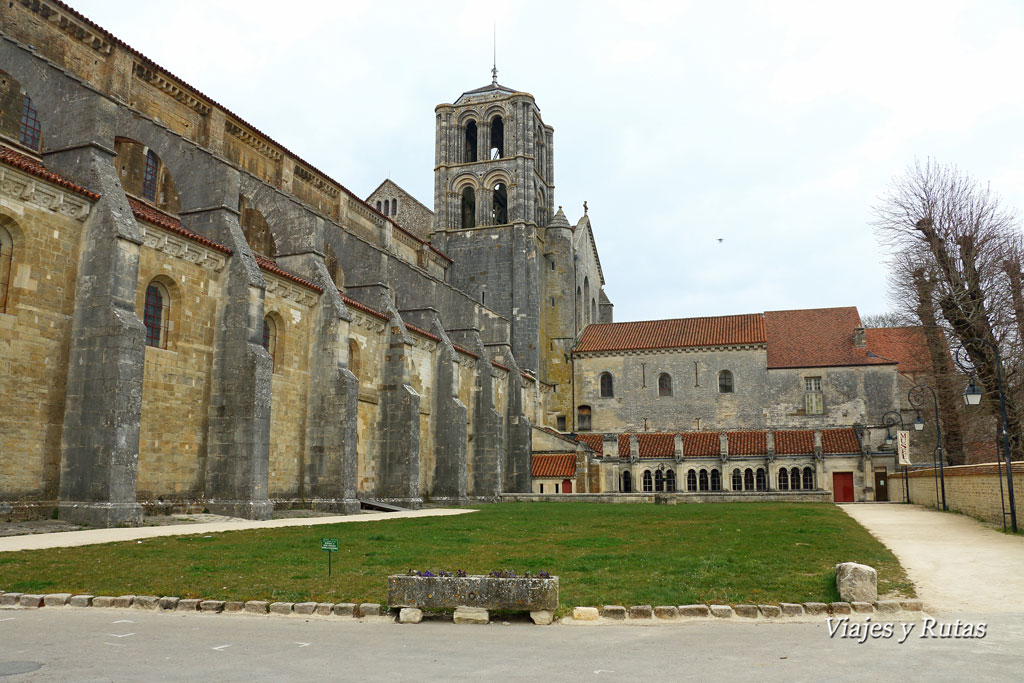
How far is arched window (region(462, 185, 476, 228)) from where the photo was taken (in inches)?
2178

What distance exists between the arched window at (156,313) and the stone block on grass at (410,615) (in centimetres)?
1528

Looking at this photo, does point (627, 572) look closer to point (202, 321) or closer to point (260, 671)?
point (260, 671)

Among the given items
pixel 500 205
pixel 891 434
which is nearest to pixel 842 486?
pixel 891 434

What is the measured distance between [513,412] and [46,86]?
29880 millimetres

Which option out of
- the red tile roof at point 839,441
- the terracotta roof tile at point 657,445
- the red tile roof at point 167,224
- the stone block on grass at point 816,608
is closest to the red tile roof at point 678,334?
the terracotta roof tile at point 657,445

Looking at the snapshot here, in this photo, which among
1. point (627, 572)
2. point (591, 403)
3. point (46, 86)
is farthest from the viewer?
point (591, 403)

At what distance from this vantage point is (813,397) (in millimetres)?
48219

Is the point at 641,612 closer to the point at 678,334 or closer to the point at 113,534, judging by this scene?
the point at 113,534

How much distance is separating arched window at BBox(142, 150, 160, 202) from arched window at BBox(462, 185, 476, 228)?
29877 millimetres

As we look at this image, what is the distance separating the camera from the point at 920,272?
31.2 metres

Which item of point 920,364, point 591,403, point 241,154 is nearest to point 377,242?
point 241,154

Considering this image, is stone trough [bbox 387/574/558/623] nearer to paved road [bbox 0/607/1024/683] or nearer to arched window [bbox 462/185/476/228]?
paved road [bbox 0/607/1024/683]

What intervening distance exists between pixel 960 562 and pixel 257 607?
36.1ft

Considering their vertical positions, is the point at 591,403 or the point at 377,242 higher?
the point at 377,242
